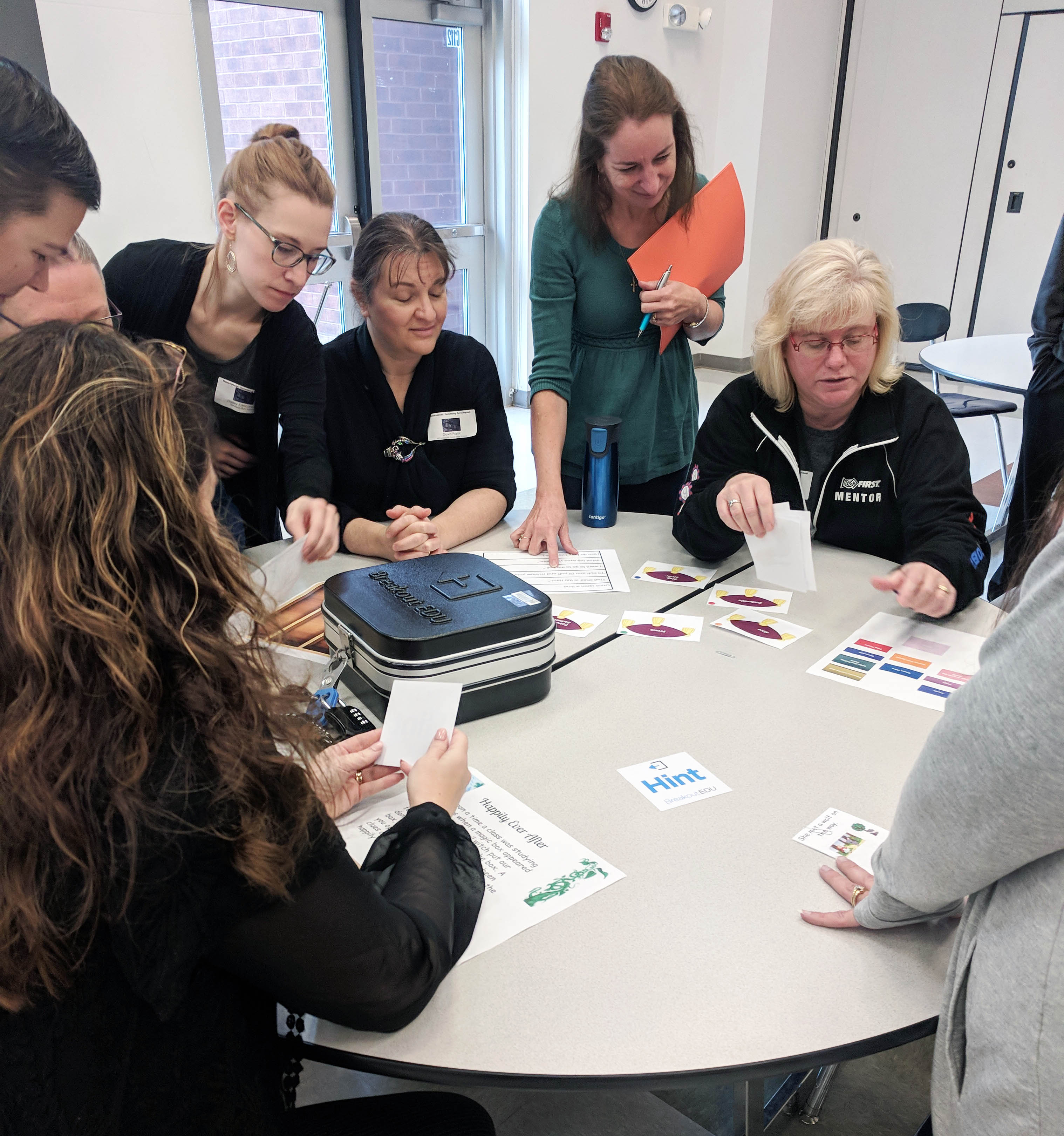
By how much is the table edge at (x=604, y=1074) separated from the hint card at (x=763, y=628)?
2.57 feet

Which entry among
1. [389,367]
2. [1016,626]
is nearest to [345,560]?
[389,367]

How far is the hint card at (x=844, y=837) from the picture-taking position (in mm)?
1023

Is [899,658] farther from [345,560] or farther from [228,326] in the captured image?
[228,326]

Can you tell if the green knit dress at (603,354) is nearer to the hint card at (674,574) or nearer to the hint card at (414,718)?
the hint card at (674,574)

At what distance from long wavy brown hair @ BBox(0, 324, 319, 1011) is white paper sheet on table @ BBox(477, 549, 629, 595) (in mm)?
997

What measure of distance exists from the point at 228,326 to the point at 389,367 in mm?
343

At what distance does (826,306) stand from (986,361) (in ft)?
7.27

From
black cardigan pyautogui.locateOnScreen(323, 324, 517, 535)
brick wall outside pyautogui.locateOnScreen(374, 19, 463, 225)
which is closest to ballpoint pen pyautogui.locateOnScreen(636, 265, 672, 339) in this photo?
black cardigan pyautogui.locateOnScreen(323, 324, 517, 535)

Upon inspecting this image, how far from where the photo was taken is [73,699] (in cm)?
67

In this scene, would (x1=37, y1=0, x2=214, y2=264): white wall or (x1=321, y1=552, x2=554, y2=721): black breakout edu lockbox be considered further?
(x1=37, y1=0, x2=214, y2=264): white wall

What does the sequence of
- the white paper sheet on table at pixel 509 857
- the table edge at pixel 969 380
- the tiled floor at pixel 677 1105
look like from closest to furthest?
the white paper sheet on table at pixel 509 857, the tiled floor at pixel 677 1105, the table edge at pixel 969 380

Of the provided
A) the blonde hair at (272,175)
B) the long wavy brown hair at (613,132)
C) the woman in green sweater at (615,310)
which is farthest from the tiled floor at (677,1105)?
the long wavy brown hair at (613,132)

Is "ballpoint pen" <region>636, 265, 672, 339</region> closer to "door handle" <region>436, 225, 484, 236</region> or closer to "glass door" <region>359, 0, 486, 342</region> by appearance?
"glass door" <region>359, 0, 486, 342</region>

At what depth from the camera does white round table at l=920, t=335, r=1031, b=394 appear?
10.3 ft
